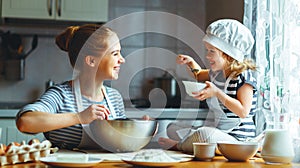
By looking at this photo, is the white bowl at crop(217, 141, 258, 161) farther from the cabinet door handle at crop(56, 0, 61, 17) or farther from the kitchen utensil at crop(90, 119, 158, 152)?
the cabinet door handle at crop(56, 0, 61, 17)

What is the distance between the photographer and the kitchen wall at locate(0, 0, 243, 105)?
3.10 meters

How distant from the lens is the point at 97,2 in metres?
2.90

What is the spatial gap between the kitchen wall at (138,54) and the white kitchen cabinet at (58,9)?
0.30 meters

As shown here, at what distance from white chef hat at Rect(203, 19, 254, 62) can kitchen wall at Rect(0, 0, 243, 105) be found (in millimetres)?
1366

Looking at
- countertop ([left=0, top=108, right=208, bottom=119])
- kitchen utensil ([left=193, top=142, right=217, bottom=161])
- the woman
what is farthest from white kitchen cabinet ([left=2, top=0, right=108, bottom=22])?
kitchen utensil ([left=193, top=142, right=217, bottom=161])

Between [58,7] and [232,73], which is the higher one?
[58,7]

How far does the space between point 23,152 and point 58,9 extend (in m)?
1.84

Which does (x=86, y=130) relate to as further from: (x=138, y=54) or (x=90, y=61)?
(x=138, y=54)

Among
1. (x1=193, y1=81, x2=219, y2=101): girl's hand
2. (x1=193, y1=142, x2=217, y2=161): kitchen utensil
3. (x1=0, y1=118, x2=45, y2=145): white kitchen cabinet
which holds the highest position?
(x1=193, y1=81, x2=219, y2=101): girl's hand

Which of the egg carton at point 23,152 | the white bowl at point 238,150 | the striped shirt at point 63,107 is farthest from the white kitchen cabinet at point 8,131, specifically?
the white bowl at point 238,150

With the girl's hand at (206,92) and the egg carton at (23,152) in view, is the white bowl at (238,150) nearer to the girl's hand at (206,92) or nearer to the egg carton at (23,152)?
the girl's hand at (206,92)

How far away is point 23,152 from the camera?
115 centimetres

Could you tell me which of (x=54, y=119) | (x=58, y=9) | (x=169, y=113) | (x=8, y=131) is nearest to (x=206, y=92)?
(x=54, y=119)

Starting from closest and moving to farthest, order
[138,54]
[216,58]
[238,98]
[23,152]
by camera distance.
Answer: [23,152] < [238,98] < [216,58] < [138,54]
